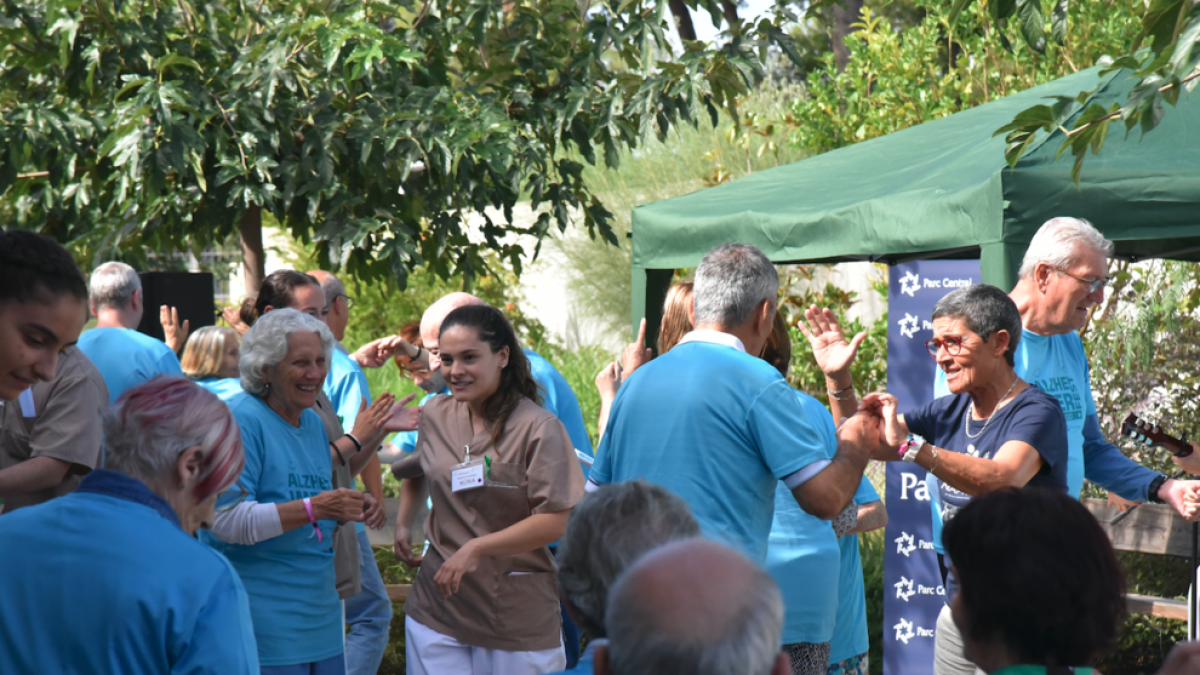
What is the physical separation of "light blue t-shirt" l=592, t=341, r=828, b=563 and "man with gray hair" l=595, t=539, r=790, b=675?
48.8 inches

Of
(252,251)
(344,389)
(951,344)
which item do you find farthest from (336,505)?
(252,251)

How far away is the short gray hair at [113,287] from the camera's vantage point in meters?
4.79

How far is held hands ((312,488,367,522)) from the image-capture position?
301 cm

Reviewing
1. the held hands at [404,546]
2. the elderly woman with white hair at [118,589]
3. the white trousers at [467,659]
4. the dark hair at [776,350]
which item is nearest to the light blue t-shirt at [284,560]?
the white trousers at [467,659]

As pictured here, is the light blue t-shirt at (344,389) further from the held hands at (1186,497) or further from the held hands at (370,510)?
the held hands at (1186,497)

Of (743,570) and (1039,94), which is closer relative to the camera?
(743,570)

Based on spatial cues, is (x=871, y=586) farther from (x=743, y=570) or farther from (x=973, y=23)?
(x=973, y=23)

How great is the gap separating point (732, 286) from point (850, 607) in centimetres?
134

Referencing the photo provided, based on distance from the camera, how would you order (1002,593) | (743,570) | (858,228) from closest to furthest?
(743,570) < (1002,593) < (858,228)

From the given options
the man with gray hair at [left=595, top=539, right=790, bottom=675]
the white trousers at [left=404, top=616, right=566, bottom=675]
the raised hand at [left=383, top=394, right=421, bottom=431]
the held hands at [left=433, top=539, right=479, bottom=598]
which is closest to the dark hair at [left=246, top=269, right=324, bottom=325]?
the raised hand at [left=383, top=394, right=421, bottom=431]

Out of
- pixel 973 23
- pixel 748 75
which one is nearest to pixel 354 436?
pixel 748 75

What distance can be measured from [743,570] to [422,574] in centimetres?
223

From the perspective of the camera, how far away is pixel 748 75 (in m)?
5.71

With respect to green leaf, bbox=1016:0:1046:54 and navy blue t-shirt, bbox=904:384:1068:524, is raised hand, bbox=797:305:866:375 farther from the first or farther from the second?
green leaf, bbox=1016:0:1046:54
